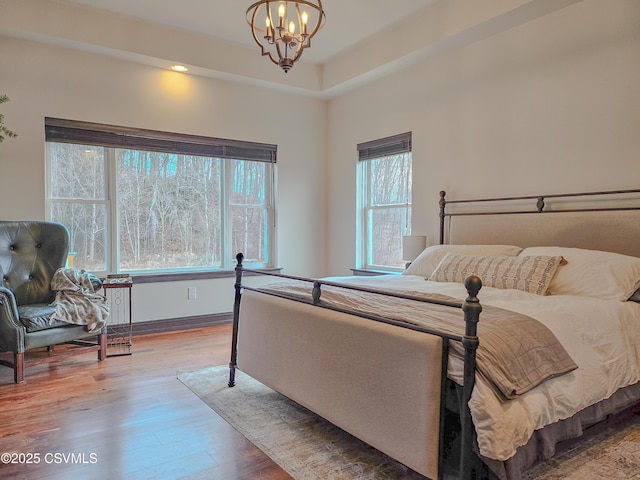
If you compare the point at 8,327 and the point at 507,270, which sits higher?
the point at 507,270

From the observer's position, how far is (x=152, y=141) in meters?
4.42

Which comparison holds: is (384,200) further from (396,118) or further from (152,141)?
(152,141)

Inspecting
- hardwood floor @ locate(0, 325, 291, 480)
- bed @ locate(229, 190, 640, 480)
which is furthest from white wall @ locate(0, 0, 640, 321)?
hardwood floor @ locate(0, 325, 291, 480)

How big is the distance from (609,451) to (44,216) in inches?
174

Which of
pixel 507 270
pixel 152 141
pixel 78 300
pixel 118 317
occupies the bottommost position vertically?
pixel 118 317

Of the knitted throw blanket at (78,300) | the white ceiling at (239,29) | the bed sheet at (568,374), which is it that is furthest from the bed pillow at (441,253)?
the knitted throw blanket at (78,300)

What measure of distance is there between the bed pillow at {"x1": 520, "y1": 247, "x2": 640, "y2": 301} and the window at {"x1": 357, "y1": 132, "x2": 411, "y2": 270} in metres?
1.95

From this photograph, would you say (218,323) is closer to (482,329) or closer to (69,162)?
(69,162)

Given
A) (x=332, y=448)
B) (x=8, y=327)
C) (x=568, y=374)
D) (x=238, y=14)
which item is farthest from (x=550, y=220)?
(x=8, y=327)

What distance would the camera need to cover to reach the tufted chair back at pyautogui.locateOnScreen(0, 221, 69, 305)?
137 inches

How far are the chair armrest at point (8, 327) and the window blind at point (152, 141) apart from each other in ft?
5.30

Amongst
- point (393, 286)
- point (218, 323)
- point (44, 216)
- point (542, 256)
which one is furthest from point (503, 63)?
point (44, 216)

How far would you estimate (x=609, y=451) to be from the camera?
2139 millimetres

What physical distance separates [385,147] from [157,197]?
8.12 ft
